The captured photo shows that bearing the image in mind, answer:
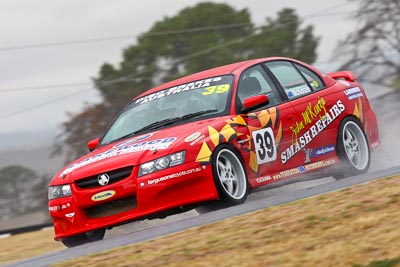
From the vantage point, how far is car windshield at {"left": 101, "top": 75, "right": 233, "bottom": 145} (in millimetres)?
10633

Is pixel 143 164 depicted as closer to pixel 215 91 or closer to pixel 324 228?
pixel 215 91

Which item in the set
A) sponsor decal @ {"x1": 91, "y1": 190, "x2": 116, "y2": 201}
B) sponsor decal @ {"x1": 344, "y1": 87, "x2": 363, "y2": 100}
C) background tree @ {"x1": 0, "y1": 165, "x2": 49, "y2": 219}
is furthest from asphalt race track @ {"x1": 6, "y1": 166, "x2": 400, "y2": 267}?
background tree @ {"x1": 0, "y1": 165, "x2": 49, "y2": 219}

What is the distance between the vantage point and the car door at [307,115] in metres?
11.1

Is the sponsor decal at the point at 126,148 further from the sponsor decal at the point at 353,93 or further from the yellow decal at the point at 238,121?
the sponsor decal at the point at 353,93

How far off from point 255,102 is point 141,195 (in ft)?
5.33

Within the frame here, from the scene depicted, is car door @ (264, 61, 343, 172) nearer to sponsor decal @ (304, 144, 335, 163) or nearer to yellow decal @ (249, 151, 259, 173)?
sponsor decal @ (304, 144, 335, 163)

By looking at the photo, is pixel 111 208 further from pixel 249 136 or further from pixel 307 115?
pixel 307 115

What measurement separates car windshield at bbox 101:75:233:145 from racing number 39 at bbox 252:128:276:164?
1.37ft

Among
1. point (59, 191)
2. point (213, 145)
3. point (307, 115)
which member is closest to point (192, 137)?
point (213, 145)

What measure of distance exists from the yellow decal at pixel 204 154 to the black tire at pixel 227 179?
0.06m

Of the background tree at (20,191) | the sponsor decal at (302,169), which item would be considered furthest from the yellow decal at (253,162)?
the background tree at (20,191)

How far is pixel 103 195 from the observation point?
31.4 feet

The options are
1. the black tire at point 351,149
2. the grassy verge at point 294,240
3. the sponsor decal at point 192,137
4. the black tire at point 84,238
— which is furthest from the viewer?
the black tire at point 351,149

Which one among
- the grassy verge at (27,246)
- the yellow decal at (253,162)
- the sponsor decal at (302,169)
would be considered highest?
the yellow decal at (253,162)
